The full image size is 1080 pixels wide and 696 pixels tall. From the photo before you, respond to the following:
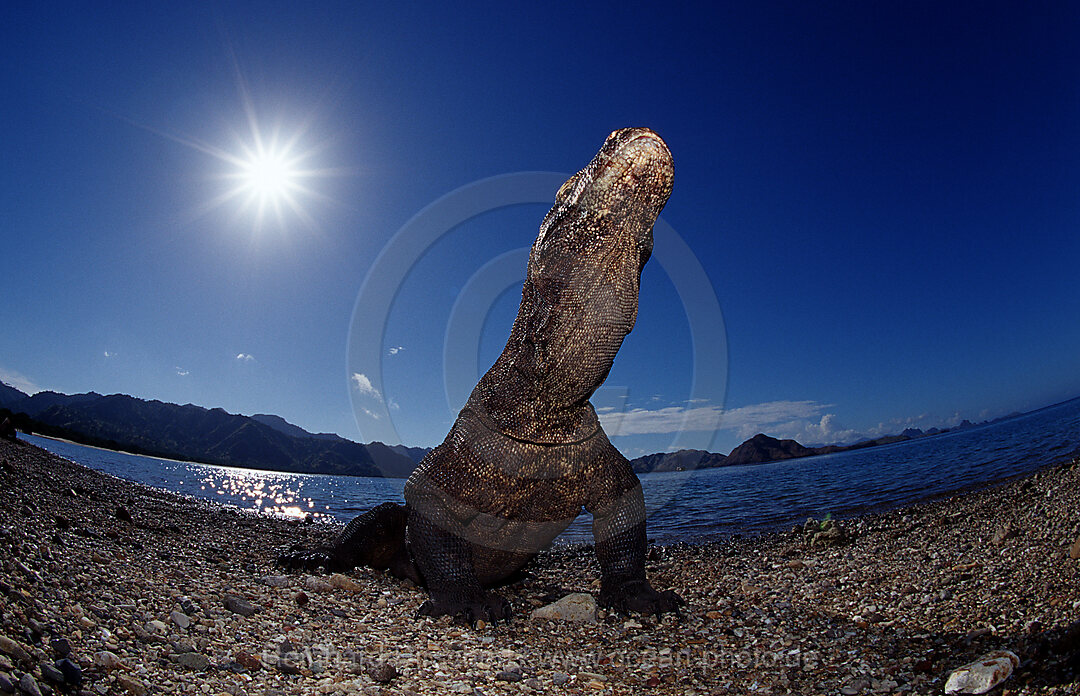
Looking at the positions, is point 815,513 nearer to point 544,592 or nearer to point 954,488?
point 954,488

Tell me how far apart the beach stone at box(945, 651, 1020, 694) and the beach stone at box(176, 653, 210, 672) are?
4.78 m

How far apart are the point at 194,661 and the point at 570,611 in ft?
11.5

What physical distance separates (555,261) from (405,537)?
4.48 m

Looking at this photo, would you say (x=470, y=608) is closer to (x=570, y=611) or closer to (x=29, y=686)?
(x=570, y=611)

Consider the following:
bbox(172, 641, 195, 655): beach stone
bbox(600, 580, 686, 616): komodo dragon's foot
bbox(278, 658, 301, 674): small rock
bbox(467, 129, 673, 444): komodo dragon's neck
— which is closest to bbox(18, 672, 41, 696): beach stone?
bbox(172, 641, 195, 655): beach stone

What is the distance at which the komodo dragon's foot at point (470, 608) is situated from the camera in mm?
5285

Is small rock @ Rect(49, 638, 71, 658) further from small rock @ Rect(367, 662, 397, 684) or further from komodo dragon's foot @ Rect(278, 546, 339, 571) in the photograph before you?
komodo dragon's foot @ Rect(278, 546, 339, 571)

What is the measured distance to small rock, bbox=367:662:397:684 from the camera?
394 centimetres

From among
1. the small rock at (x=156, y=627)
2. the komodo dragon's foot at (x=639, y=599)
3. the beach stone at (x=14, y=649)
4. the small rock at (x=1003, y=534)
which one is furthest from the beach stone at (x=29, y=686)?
the small rock at (x=1003, y=534)

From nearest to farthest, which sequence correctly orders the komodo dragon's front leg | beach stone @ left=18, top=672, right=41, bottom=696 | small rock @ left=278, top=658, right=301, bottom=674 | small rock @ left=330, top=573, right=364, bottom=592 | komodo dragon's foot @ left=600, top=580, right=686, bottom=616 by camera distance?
beach stone @ left=18, top=672, right=41, bottom=696
small rock @ left=278, top=658, right=301, bottom=674
komodo dragon's foot @ left=600, top=580, right=686, bottom=616
the komodo dragon's front leg
small rock @ left=330, top=573, right=364, bottom=592

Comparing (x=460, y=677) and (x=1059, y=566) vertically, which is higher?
(x=1059, y=566)

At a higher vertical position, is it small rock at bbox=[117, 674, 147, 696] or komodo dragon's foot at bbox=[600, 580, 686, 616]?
small rock at bbox=[117, 674, 147, 696]

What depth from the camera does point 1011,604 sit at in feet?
13.5

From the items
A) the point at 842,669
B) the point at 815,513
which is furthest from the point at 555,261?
the point at 815,513
